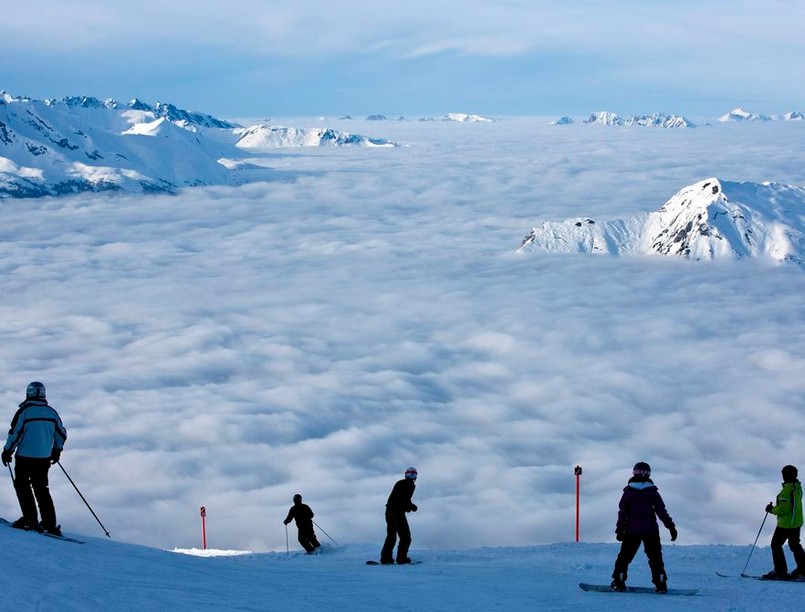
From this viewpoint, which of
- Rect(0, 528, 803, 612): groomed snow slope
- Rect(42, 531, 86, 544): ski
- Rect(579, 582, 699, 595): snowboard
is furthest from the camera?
Rect(42, 531, 86, 544): ski

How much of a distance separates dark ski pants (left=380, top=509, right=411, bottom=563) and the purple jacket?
4258 mm

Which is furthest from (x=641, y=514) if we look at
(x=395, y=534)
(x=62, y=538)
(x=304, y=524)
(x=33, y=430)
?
(x=304, y=524)

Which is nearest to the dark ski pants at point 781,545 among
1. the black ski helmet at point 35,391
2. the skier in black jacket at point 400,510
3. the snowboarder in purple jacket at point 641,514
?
the snowboarder in purple jacket at point 641,514

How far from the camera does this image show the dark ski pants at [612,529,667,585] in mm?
10734

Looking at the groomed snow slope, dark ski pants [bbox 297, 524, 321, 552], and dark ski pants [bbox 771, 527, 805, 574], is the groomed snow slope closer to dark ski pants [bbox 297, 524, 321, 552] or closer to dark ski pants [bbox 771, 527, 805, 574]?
dark ski pants [bbox 771, 527, 805, 574]

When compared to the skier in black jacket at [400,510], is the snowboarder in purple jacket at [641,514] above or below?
above

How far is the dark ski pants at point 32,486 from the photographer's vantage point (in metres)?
11.0

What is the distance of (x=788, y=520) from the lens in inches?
476

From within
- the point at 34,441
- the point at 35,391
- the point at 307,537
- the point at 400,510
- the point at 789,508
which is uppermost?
the point at 35,391

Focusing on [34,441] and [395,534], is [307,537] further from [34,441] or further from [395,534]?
[34,441]

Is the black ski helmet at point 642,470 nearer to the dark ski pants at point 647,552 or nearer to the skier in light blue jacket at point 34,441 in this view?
the dark ski pants at point 647,552

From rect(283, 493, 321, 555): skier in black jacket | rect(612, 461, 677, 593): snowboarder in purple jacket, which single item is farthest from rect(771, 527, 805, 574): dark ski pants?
rect(283, 493, 321, 555): skier in black jacket

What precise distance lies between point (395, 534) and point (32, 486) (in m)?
5.95

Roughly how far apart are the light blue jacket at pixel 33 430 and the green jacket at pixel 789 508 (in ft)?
31.4
